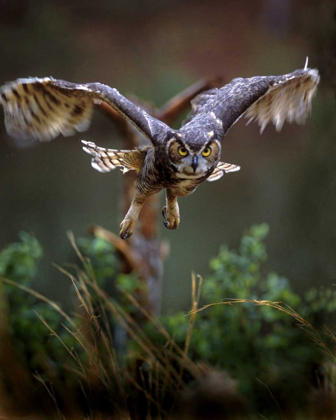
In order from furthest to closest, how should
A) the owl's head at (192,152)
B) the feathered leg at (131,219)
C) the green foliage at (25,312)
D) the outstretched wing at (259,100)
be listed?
the green foliage at (25,312), the feathered leg at (131,219), the outstretched wing at (259,100), the owl's head at (192,152)

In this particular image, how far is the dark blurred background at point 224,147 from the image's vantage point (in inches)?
82.1

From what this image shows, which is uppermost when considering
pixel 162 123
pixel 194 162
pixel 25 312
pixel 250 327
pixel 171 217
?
pixel 162 123

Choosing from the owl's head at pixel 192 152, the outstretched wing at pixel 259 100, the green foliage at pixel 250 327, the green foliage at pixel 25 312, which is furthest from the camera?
the green foliage at pixel 25 312

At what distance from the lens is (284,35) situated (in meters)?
2.16

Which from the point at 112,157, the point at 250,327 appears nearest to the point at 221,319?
the point at 250,327

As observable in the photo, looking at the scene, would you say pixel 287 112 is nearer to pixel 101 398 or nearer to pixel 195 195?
pixel 101 398

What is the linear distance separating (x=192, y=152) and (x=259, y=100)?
0.34m

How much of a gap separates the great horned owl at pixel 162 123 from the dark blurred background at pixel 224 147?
488 mm

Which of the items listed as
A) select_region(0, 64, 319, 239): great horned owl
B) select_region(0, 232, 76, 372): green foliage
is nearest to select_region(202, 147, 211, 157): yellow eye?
select_region(0, 64, 319, 239): great horned owl

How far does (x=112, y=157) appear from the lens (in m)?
1.22

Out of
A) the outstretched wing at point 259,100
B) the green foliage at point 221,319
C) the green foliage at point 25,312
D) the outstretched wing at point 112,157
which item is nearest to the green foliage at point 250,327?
the green foliage at point 221,319

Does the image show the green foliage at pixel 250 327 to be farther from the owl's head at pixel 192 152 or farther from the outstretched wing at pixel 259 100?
the owl's head at pixel 192 152

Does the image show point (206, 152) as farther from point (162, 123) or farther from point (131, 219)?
point (131, 219)

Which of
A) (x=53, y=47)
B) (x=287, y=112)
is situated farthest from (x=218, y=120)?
(x=53, y=47)
